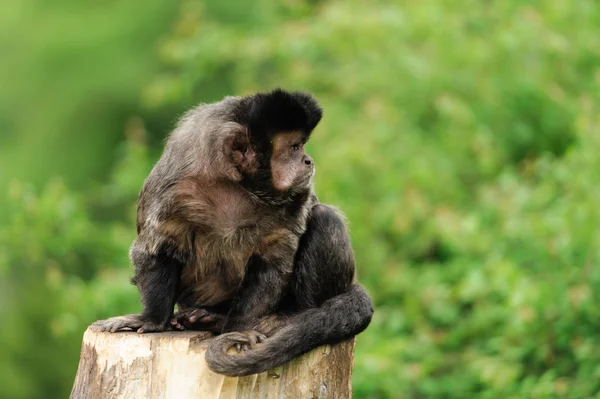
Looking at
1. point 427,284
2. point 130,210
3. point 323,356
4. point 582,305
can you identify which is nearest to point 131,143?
point 130,210

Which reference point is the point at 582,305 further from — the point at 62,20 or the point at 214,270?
the point at 62,20

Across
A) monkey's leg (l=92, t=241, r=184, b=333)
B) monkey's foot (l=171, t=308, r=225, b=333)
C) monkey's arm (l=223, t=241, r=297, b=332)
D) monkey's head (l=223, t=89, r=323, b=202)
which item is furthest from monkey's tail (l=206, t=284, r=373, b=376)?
monkey's head (l=223, t=89, r=323, b=202)

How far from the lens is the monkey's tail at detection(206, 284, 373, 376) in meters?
4.52

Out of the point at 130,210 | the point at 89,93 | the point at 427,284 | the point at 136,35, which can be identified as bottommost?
the point at 427,284

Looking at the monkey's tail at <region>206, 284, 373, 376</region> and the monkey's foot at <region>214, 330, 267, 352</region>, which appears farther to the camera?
the monkey's foot at <region>214, 330, 267, 352</region>

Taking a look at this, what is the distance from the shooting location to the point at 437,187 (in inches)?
396

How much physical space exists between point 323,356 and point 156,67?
39.1ft

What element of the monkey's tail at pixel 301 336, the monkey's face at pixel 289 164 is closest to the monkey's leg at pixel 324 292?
the monkey's tail at pixel 301 336

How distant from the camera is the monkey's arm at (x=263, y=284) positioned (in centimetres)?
520

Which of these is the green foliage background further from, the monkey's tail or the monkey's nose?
the monkey's nose

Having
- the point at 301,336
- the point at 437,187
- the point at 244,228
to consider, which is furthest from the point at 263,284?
the point at 437,187

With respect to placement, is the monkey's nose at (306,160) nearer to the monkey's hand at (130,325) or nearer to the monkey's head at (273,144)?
the monkey's head at (273,144)

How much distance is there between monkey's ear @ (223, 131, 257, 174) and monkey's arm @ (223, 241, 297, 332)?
0.47 m

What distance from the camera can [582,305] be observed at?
7.56 meters
